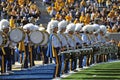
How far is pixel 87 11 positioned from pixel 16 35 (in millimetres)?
18147

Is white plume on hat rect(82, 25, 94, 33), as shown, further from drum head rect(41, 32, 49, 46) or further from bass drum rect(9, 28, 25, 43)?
bass drum rect(9, 28, 25, 43)

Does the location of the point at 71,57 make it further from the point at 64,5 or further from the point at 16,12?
the point at 64,5

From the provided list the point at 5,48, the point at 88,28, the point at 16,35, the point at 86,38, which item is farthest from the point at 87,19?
the point at 5,48

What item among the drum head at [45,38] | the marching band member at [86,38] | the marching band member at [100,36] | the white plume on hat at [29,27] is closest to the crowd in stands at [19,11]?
the marching band member at [100,36]

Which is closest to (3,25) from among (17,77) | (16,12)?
(17,77)

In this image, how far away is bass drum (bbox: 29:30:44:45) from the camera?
865 inches

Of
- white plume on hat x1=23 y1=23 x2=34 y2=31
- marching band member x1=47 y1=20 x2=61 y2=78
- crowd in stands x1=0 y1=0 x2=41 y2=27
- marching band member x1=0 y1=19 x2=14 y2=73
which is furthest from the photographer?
crowd in stands x1=0 y1=0 x2=41 y2=27

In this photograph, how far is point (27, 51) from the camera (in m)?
22.6

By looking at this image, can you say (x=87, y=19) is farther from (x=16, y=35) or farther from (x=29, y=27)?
(x=16, y=35)

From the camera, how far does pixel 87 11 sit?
125 ft

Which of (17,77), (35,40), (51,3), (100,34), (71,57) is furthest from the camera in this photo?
(51,3)

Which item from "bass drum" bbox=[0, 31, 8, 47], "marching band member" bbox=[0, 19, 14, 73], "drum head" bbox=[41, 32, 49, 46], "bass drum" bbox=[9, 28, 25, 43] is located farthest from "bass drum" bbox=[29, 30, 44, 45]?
"bass drum" bbox=[0, 31, 8, 47]

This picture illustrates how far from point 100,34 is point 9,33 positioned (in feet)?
22.6

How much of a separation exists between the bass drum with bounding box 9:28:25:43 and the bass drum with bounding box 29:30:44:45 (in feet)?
4.47
